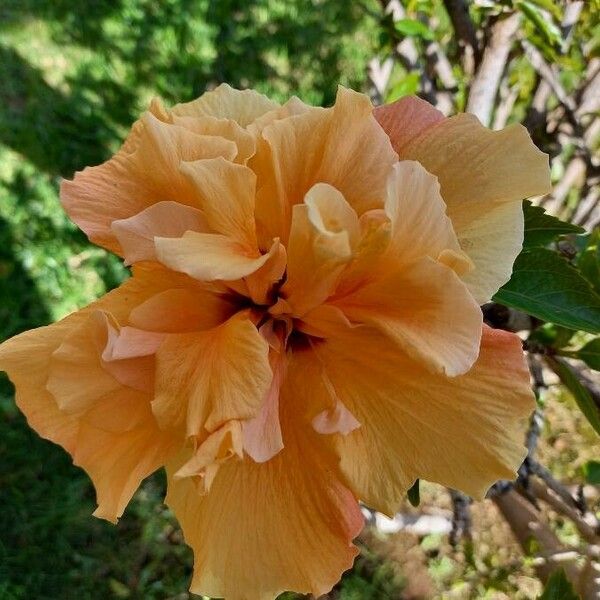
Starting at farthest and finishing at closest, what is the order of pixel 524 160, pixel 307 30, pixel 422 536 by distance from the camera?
pixel 307 30
pixel 422 536
pixel 524 160

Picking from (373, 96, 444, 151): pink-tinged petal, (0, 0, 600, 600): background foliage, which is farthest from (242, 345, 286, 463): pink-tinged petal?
(0, 0, 600, 600): background foliage

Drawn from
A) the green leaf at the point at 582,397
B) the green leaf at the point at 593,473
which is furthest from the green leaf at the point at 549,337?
the green leaf at the point at 593,473

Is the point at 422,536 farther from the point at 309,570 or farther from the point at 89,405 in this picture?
the point at 89,405

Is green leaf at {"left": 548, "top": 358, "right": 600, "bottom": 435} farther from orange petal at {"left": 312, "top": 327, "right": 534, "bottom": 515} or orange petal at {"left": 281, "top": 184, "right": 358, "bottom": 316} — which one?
orange petal at {"left": 281, "top": 184, "right": 358, "bottom": 316}

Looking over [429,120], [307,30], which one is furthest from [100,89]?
[429,120]

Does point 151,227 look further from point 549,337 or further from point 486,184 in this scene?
point 549,337
